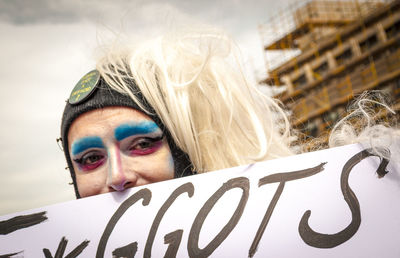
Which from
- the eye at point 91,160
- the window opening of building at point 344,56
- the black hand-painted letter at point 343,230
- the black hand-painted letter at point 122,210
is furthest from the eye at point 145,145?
the window opening of building at point 344,56

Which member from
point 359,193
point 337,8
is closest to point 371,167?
point 359,193

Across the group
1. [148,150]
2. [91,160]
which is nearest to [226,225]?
[148,150]

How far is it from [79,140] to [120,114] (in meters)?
0.15

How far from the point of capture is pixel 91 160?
3.50 feet

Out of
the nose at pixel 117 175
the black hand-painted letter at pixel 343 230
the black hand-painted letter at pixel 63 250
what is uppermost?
the nose at pixel 117 175

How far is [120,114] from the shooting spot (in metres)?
1.07

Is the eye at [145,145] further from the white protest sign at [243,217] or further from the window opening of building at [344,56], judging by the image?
the window opening of building at [344,56]

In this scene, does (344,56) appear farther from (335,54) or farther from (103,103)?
(103,103)

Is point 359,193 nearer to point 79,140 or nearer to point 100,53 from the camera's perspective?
point 79,140

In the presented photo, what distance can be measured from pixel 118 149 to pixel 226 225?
416 millimetres

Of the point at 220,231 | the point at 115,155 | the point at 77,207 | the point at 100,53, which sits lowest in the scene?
the point at 220,231

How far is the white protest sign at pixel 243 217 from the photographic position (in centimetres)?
76

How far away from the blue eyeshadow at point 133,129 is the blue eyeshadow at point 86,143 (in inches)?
2.3

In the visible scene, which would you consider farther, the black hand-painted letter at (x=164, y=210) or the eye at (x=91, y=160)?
the eye at (x=91, y=160)
